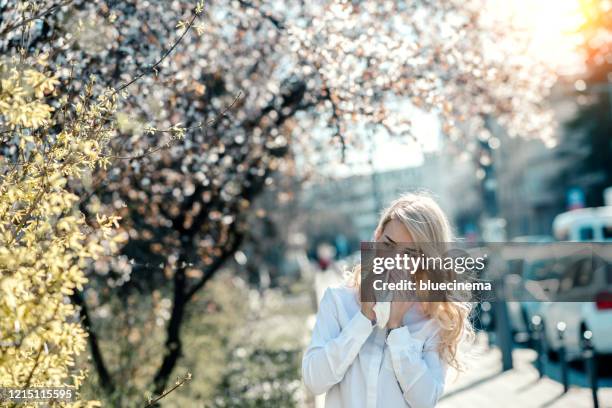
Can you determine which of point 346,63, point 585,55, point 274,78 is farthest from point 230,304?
point 585,55

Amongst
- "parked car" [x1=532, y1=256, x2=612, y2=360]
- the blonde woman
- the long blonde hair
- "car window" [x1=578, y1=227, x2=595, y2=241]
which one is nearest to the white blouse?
the blonde woman

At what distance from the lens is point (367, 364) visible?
3449 mm

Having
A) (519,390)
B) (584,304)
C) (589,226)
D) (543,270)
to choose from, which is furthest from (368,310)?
(589,226)

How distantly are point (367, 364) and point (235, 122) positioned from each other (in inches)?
186

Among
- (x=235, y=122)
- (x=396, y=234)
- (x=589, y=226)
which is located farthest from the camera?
(x=589, y=226)

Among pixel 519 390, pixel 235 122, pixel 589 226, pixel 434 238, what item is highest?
pixel 235 122

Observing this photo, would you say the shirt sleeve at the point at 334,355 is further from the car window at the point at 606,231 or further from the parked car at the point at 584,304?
the car window at the point at 606,231

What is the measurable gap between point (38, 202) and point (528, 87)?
7.57m

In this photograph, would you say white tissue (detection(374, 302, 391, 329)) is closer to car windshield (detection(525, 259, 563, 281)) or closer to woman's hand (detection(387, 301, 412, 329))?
woman's hand (detection(387, 301, 412, 329))

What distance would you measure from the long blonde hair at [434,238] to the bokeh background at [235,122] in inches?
20.0

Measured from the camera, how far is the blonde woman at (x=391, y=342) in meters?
3.38

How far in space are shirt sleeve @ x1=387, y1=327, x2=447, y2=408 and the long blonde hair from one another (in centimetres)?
21

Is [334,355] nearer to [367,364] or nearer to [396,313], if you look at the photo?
[367,364]

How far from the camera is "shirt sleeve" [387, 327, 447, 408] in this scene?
338 centimetres
